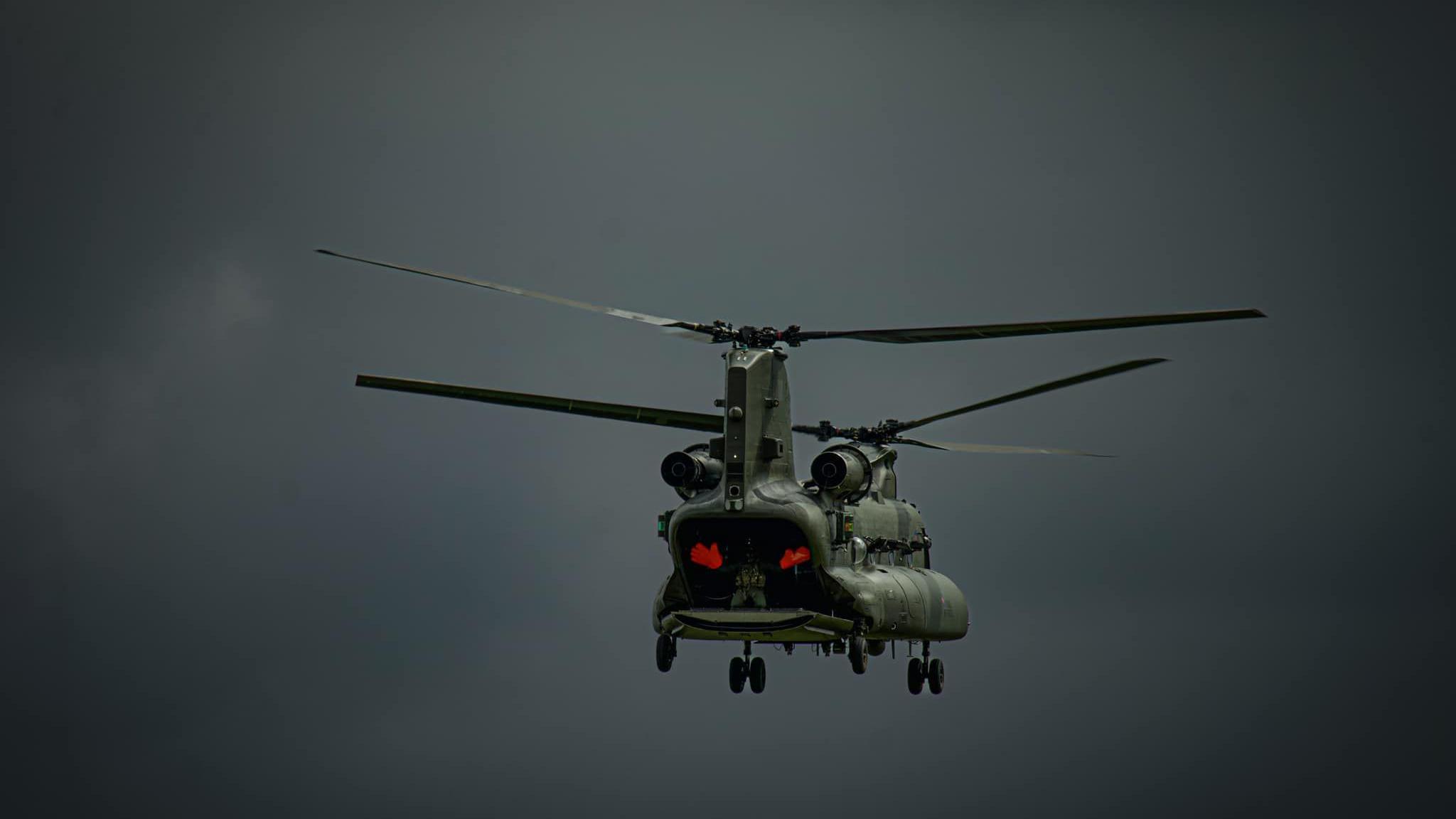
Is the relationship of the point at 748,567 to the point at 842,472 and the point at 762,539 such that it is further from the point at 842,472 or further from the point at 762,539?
the point at 842,472

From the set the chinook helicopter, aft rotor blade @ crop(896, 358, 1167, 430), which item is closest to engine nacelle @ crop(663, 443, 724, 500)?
the chinook helicopter

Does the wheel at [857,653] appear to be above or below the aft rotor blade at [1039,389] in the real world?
below

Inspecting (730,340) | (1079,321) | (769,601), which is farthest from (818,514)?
(1079,321)

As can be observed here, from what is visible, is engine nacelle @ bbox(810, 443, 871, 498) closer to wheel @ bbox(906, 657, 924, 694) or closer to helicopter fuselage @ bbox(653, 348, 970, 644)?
helicopter fuselage @ bbox(653, 348, 970, 644)

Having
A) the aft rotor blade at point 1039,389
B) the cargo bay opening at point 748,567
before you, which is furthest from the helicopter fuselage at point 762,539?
the aft rotor blade at point 1039,389

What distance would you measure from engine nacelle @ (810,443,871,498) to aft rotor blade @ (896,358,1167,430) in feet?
15.3

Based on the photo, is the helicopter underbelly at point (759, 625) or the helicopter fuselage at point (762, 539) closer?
the helicopter underbelly at point (759, 625)

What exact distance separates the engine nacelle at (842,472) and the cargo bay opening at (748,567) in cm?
250

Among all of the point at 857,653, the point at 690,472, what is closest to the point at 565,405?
the point at 690,472

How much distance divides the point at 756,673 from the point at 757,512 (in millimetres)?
5852

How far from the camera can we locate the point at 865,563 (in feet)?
155

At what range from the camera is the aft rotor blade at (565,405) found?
43594 millimetres

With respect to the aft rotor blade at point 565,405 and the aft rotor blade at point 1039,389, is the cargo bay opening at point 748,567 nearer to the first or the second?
the aft rotor blade at point 565,405

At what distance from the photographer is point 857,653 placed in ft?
145
